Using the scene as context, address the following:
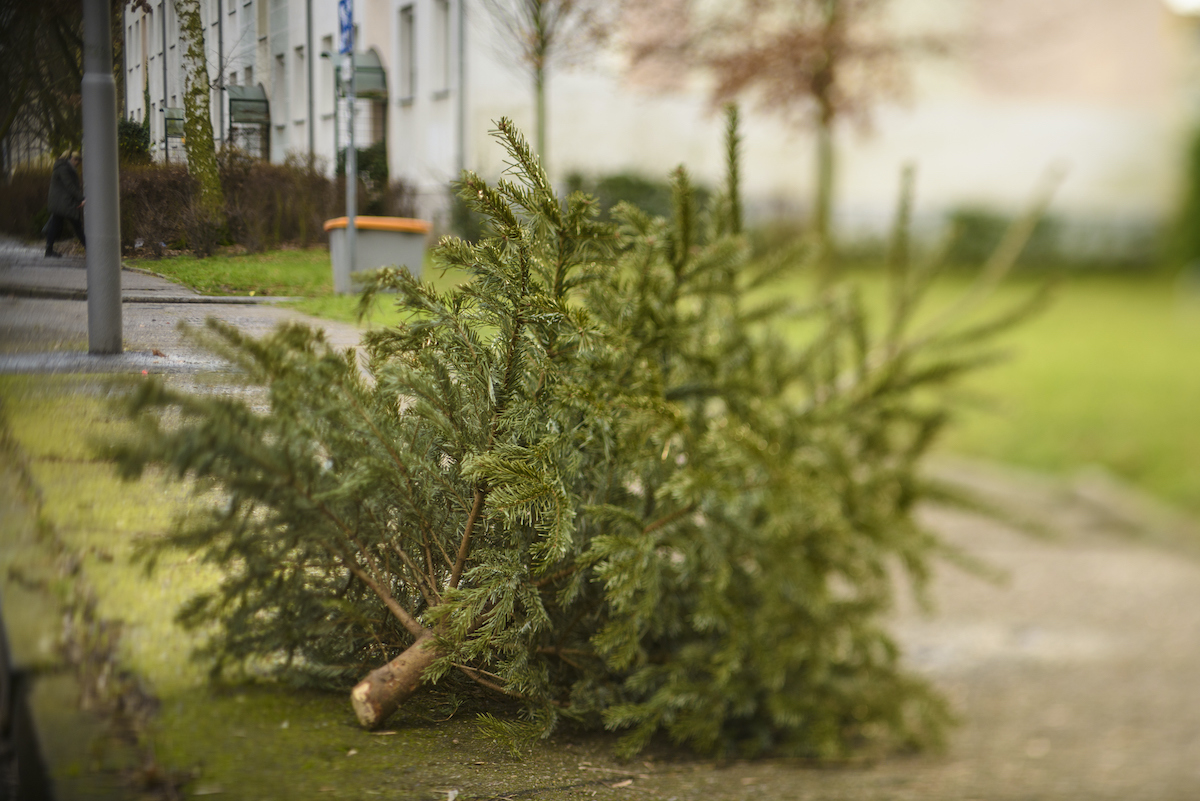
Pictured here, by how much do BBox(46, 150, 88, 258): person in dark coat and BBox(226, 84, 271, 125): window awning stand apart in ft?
0.27

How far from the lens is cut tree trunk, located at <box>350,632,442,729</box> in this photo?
493 mm

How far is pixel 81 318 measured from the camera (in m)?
0.47

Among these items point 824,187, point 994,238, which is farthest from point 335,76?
point 994,238

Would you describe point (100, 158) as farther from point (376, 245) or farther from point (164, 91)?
point (376, 245)

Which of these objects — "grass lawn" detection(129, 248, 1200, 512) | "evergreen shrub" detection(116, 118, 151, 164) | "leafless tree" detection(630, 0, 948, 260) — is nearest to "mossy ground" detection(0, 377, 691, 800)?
"evergreen shrub" detection(116, 118, 151, 164)

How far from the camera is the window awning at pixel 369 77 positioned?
56 cm

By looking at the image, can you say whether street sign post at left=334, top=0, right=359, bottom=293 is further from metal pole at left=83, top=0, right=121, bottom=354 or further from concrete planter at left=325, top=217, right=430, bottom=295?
metal pole at left=83, top=0, right=121, bottom=354

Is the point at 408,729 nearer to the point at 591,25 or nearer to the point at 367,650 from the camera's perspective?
the point at 367,650

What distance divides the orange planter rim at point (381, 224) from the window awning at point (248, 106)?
0.22 ft

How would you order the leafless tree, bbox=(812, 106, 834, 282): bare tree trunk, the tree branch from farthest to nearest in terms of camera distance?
bbox=(812, 106, 834, 282): bare tree trunk → the leafless tree → the tree branch

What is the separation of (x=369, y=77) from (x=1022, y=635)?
294cm

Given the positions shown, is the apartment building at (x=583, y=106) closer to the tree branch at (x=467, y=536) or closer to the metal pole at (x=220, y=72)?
the metal pole at (x=220, y=72)

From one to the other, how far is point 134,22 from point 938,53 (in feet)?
9.38

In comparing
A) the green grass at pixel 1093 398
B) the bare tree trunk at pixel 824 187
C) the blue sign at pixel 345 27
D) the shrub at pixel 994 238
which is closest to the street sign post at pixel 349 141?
the blue sign at pixel 345 27
